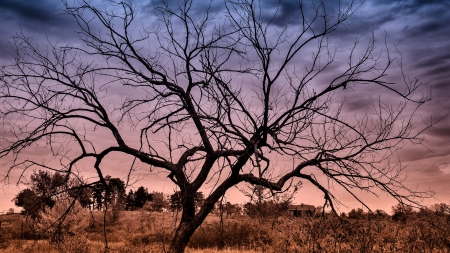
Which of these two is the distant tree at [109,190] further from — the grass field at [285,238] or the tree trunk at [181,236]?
the grass field at [285,238]

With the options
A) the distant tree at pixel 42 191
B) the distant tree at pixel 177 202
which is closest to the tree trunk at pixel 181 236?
the distant tree at pixel 177 202

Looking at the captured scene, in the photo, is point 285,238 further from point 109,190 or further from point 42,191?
point 42,191

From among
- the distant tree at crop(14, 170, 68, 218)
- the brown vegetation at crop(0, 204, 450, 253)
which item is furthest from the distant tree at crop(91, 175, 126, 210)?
the brown vegetation at crop(0, 204, 450, 253)

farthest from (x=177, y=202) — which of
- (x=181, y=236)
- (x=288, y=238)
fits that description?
(x=288, y=238)

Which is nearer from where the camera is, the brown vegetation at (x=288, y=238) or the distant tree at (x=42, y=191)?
the distant tree at (x=42, y=191)

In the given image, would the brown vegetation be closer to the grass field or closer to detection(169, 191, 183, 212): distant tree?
the grass field

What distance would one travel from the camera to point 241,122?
5.50 m

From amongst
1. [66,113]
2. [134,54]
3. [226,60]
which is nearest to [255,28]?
[226,60]

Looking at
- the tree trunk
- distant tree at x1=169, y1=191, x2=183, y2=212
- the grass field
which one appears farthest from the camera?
the grass field

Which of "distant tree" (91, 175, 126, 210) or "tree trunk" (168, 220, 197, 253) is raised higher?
"distant tree" (91, 175, 126, 210)

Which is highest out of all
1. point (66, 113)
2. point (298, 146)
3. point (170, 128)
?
point (66, 113)

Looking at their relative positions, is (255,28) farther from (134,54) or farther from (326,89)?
(134,54)

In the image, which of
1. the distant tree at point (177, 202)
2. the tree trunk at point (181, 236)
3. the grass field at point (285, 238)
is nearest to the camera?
the distant tree at point (177, 202)

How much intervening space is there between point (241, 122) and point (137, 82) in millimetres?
1894
